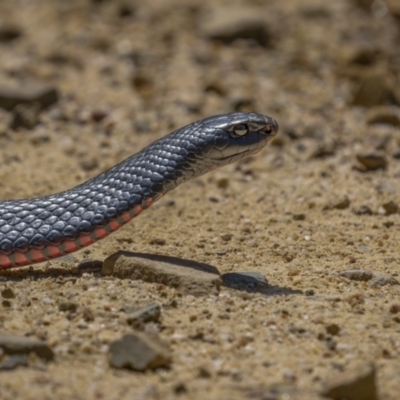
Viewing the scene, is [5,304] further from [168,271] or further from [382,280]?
[382,280]

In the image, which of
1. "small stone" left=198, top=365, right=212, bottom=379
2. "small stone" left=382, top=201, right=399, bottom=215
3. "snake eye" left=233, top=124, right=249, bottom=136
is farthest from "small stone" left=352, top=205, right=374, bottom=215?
"small stone" left=198, top=365, right=212, bottom=379

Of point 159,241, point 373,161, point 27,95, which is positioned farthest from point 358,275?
point 27,95

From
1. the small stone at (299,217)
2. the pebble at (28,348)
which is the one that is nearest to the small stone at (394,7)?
the small stone at (299,217)

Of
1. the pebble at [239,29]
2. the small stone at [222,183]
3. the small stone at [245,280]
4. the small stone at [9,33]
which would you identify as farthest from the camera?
the small stone at [9,33]

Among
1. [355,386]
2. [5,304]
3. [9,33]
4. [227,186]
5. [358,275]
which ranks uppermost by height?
[9,33]

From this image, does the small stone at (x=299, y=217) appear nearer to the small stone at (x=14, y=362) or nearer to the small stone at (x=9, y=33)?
the small stone at (x=14, y=362)

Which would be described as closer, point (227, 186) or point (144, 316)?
point (144, 316)
